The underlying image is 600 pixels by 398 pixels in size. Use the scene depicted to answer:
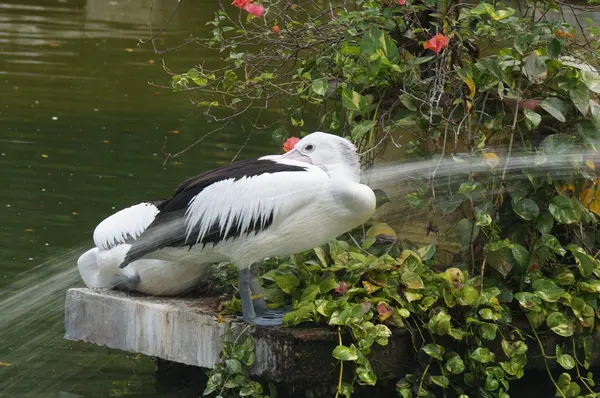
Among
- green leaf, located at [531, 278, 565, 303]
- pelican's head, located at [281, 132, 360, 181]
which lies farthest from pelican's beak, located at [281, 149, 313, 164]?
green leaf, located at [531, 278, 565, 303]

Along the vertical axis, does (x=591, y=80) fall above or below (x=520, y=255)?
above

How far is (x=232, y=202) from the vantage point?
504 cm

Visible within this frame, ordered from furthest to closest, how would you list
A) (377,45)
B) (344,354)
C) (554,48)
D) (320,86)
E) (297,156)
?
1. (320,86)
2. (377,45)
3. (554,48)
4. (297,156)
5. (344,354)

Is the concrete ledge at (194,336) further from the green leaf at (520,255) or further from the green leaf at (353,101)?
the green leaf at (353,101)

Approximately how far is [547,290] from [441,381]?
648 mm

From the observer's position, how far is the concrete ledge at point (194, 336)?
5.05 m

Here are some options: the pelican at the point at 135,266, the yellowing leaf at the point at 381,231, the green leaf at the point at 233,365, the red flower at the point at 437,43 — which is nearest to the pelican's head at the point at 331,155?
the red flower at the point at 437,43

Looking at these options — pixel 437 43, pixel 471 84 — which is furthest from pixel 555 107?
pixel 437 43

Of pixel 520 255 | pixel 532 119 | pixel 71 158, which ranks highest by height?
pixel 532 119

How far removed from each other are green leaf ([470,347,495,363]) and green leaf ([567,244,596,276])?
0.62m

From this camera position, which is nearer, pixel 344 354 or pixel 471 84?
pixel 344 354

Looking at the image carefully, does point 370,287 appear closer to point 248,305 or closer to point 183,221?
point 248,305

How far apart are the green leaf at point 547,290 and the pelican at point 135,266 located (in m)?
1.53

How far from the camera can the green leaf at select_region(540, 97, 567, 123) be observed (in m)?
5.32
